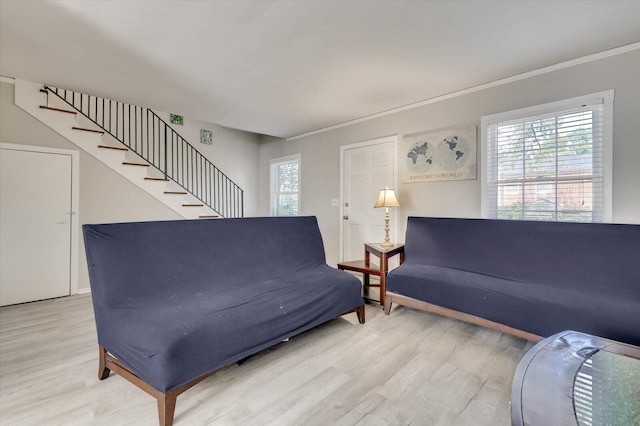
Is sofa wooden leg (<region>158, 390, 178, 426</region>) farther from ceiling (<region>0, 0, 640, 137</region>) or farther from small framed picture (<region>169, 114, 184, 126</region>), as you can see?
small framed picture (<region>169, 114, 184, 126</region>)

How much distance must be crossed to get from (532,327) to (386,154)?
2733mm

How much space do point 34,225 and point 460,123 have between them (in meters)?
5.02

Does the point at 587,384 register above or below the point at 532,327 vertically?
above

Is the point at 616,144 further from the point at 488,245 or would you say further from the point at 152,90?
the point at 152,90

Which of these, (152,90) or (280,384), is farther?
(152,90)

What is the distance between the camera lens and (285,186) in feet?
19.0

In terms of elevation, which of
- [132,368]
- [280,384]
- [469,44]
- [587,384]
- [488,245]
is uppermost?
[469,44]

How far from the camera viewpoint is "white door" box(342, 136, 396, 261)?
4156 millimetres

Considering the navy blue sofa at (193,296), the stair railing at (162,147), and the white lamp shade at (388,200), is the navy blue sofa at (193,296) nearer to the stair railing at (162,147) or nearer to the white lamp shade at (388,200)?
the white lamp shade at (388,200)

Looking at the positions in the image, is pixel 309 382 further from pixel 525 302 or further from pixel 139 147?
pixel 139 147

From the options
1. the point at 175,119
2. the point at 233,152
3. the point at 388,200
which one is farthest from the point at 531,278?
the point at 175,119

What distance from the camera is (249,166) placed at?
6.20 meters

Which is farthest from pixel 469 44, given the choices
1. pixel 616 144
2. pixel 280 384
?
pixel 280 384

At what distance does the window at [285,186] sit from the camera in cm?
555
